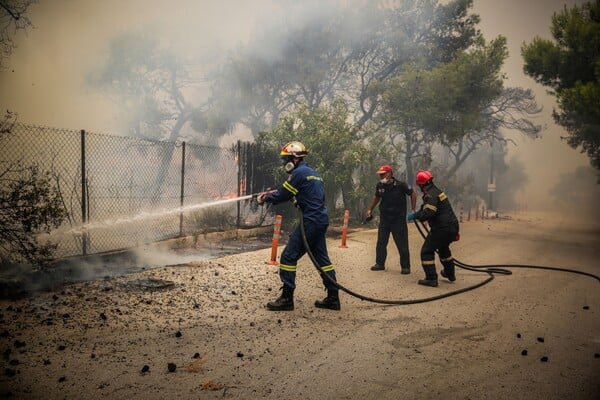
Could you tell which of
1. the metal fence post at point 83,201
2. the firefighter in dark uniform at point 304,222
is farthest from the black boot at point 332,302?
the metal fence post at point 83,201

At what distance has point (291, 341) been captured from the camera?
4.30 meters

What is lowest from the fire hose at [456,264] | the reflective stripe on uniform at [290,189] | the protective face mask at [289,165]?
the fire hose at [456,264]

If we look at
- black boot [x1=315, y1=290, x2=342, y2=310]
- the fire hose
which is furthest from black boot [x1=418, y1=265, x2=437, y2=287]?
black boot [x1=315, y1=290, x2=342, y2=310]

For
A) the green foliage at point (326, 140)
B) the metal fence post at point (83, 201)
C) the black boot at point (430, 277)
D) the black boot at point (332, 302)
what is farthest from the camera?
the green foliage at point (326, 140)

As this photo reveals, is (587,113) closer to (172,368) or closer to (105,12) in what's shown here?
(172,368)

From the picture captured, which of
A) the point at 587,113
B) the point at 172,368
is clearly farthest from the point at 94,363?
the point at 587,113

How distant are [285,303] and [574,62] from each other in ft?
48.8

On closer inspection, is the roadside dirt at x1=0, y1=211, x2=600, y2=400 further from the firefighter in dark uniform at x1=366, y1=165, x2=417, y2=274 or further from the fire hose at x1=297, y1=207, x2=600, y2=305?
the firefighter in dark uniform at x1=366, y1=165, x2=417, y2=274

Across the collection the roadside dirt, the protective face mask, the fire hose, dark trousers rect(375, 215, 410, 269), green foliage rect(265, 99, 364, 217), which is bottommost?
the roadside dirt

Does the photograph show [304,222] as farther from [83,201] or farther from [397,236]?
[83,201]

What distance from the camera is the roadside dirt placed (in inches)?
131

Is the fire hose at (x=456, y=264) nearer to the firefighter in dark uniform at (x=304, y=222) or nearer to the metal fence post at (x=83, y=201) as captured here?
the firefighter in dark uniform at (x=304, y=222)

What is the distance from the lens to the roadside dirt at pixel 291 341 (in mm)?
3324

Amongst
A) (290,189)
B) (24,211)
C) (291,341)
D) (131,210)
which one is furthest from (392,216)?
(131,210)
